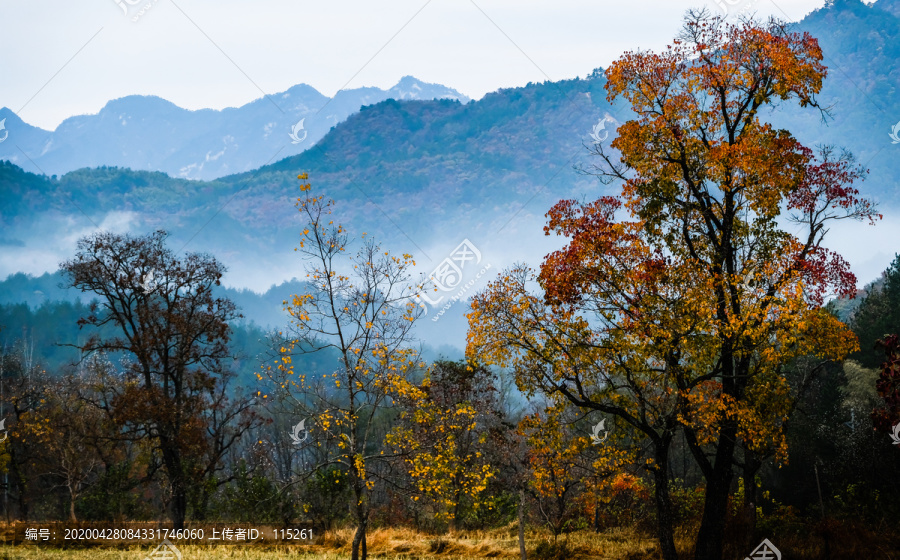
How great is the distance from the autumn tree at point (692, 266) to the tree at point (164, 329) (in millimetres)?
16025

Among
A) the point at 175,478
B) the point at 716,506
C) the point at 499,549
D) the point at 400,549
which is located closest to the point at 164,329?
the point at 175,478

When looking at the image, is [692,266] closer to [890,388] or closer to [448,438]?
[890,388]

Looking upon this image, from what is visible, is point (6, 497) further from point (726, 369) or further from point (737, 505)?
point (726, 369)

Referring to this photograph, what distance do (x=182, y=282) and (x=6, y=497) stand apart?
34.4m

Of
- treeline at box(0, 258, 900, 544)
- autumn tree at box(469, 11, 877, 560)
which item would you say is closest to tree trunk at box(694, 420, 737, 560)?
autumn tree at box(469, 11, 877, 560)

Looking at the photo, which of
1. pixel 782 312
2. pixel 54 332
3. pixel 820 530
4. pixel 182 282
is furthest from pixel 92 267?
pixel 54 332

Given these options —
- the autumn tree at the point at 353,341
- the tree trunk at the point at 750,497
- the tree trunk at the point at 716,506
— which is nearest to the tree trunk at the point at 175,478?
the autumn tree at the point at 353,341

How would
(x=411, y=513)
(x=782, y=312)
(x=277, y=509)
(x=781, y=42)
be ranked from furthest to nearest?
(x=411, y=513), (x=277, y=509), (x=781, y=42), (x=782, y=312)

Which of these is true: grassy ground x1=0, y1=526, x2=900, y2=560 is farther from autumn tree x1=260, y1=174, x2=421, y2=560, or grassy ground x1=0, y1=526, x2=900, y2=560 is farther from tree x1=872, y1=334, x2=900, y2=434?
tree x1=872, y1=334, x2=900, y2=434

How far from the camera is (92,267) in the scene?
2712 centimetres

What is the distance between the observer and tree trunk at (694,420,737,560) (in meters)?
15.5

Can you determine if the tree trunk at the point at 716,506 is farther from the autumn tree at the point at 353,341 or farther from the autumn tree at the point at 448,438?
the autumn tree at the point at 353,341

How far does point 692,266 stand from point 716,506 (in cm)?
557

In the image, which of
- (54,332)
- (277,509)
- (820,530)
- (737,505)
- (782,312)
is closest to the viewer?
(782,312)
